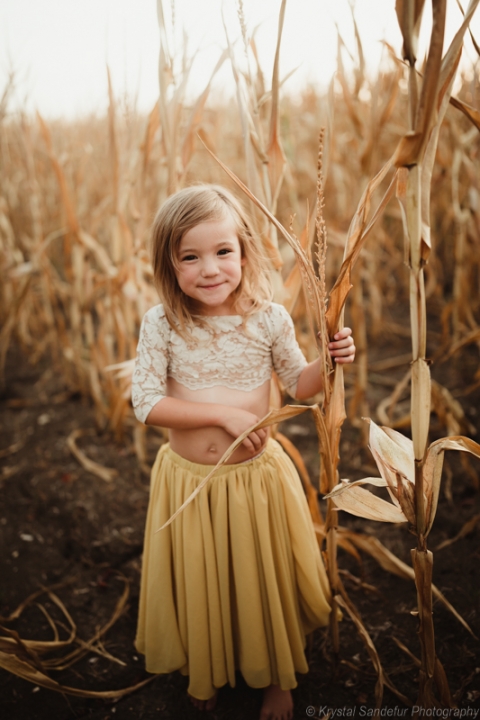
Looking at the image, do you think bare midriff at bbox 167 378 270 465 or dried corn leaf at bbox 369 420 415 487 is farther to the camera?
bare midriff at bbox 167 378 270 465

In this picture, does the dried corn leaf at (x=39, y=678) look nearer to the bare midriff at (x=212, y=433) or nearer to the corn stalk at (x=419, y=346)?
the bare midriff at (x=212, y=433)

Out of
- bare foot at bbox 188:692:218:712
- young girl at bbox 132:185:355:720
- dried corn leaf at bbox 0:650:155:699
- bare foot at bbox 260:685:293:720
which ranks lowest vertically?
bare foot at bbox 188:692:218:712

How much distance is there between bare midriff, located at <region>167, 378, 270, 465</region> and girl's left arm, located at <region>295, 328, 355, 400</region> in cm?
10

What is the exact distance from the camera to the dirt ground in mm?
1269

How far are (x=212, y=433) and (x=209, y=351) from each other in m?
0.18

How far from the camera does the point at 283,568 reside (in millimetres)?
1169

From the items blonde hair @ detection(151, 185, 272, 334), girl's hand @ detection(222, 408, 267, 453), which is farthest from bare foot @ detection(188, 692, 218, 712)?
blonde hair @ detection(151, 185, 272, 334)

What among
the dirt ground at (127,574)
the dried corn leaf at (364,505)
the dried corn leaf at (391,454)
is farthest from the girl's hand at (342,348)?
the dirt ground at (127,574)

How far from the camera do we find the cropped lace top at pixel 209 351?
1.11 m

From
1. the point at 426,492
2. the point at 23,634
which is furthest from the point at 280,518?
the point at 23,634

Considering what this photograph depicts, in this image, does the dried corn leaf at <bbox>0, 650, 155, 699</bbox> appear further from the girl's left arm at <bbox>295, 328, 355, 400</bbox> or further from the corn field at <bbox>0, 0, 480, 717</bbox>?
the girl's left arm at <bbox>295, 328, 355, 400</bbox>

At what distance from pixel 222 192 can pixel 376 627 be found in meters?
1.25

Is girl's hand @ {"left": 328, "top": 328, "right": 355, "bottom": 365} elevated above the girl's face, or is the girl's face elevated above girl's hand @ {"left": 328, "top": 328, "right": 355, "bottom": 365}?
the girl's face

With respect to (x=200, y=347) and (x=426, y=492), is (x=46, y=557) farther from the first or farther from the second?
(x=426, y=492)
